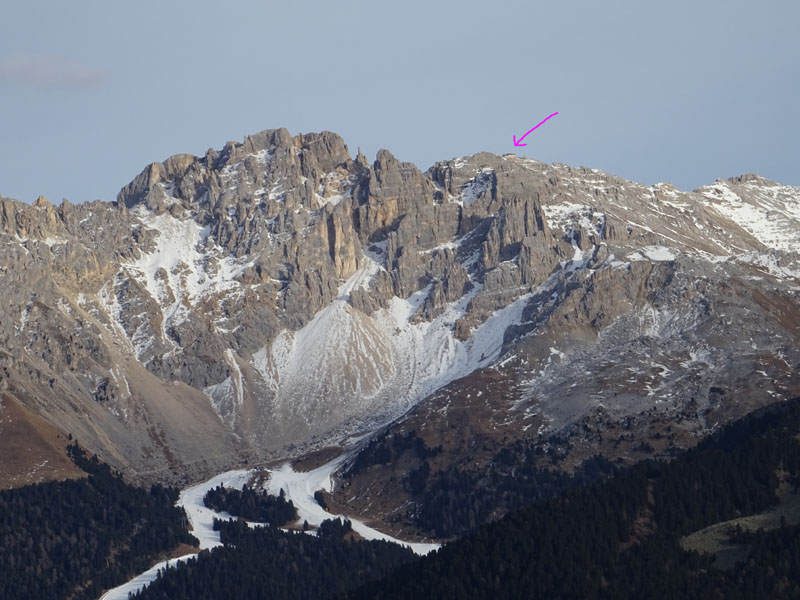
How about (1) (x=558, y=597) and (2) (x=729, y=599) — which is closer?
(2) (x=729, y=599)

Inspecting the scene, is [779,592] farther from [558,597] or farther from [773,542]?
[558,597]

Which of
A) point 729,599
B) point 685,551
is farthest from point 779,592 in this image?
point 685,551

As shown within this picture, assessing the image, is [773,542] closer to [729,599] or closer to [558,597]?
[729,599]

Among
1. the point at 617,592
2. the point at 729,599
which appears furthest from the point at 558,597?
the point at 729,599

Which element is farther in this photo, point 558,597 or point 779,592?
point 558,597

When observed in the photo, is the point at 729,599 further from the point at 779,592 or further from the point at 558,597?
the point at 558,597

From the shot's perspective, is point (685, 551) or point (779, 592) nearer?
point (779, 592)

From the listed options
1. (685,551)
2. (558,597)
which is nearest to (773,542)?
(685,551)

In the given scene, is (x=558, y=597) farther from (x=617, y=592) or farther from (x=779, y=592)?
(x=779, y=592)
